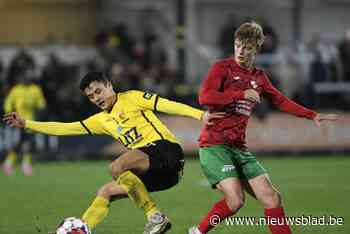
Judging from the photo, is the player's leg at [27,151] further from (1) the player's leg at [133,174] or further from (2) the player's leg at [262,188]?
(2) the player's leg at [262,188]

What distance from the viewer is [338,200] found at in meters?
14.7

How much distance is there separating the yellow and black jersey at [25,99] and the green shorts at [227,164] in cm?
1272

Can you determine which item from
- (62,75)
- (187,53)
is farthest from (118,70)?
(187,53)

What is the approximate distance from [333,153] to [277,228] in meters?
15.5

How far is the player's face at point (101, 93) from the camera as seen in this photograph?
10008mm

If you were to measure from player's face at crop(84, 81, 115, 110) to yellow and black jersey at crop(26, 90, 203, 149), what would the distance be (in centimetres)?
8

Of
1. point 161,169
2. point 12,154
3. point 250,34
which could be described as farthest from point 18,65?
point 250,34

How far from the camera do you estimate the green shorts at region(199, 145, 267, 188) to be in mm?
9570

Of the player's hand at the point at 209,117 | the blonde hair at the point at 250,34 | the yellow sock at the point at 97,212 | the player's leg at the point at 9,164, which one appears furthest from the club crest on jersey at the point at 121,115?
the player's leg at the point at 9,164

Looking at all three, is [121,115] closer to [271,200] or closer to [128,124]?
[128,124]

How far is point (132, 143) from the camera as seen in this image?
33.4ft

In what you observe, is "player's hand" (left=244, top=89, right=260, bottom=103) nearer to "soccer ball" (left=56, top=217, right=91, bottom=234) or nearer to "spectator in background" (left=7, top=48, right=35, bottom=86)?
"soccer ball" (left=56, top=217, right=91, bottom=234)

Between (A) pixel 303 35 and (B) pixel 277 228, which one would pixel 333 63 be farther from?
(B) pixel 277 228

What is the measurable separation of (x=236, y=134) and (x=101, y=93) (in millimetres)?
1343
